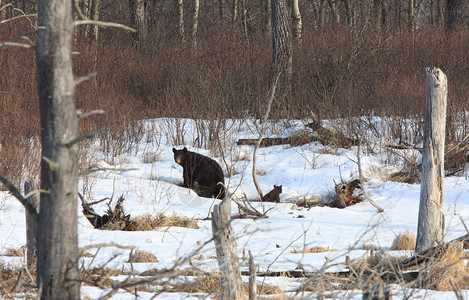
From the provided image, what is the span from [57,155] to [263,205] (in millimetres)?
4699

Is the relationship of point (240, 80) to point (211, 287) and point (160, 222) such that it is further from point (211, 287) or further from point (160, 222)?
point (211, 287)

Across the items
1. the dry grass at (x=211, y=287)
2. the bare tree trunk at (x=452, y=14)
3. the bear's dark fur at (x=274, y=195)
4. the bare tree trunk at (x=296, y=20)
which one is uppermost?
the bare tree trunk at (x=452, y=14)

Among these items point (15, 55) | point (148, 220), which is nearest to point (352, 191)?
point (148, 220)

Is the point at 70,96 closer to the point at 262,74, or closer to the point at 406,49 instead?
the point at 262,74

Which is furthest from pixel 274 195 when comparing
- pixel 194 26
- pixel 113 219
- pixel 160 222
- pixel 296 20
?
pixel 194 26

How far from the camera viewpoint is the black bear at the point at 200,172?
6.78 m

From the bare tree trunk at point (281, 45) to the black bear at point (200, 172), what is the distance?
3883 mm

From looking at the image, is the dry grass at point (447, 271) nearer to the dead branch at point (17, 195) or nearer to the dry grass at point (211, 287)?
the dry grass at point (211, 287)

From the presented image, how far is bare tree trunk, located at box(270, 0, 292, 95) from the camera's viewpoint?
33.4 ft

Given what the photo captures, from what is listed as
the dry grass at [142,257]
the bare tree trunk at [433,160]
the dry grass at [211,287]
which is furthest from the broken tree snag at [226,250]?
the bare tree trunk at [433,160]

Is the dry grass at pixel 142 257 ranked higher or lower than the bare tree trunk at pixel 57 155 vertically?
lower

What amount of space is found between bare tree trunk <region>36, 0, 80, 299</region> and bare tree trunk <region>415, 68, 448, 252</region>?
3.14 metres

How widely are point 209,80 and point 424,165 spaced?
21.2 feet

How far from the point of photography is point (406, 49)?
11.4 meters
